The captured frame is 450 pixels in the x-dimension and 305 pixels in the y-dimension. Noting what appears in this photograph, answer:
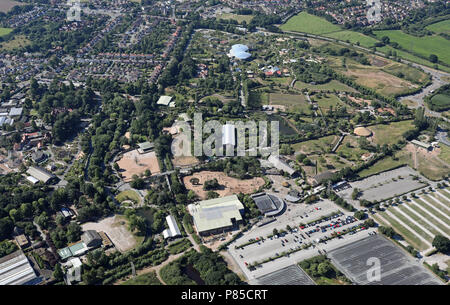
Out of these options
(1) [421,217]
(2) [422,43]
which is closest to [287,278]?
(1) [421,217]

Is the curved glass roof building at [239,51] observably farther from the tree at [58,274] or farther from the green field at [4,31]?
the tree at [58,274]

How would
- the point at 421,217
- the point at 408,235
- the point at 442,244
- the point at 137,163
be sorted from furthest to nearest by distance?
the point at 137,163 → the point at 421,217 → the point at 408,235 → the point at 442,244

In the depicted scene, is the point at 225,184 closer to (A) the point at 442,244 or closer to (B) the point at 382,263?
(B) the point at 382,263

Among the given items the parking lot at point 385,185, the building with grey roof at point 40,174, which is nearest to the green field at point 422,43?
the parking lot at point 385,185
